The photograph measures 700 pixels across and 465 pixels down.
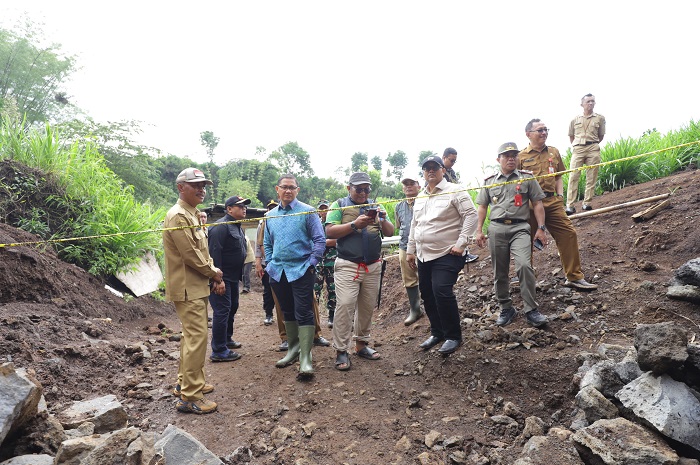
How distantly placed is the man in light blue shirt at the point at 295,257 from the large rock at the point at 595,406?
88.2 inches

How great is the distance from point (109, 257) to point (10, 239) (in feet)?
5.05

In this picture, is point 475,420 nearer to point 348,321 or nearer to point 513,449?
point 513,449

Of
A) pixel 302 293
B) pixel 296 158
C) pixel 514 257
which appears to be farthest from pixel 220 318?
pixel 296 158

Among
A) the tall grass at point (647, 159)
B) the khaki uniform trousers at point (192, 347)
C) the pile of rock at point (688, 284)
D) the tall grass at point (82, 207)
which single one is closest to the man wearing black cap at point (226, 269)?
the khaki uniform trousers at point (192, 347)

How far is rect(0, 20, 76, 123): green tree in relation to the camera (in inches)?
730

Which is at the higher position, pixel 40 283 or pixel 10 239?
pixel 10 239

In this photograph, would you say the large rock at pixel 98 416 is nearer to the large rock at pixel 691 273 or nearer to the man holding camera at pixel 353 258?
the man holding camera at pixel 353 258

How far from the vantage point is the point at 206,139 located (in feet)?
114

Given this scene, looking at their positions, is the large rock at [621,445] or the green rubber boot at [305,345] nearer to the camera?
the large rock at [621,445]

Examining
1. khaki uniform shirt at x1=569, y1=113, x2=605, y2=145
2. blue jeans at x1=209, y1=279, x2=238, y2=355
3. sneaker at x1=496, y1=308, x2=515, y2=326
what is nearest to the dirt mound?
sneaker at x1=496, y1=308, x2=515, y2=326

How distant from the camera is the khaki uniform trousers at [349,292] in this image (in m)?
3.96

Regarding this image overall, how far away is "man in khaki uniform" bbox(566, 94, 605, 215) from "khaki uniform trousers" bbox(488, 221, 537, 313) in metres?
3.47

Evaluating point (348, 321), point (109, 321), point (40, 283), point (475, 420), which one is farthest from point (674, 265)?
point (40, 283)

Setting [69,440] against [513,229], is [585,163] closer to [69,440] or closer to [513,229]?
[513,229]
